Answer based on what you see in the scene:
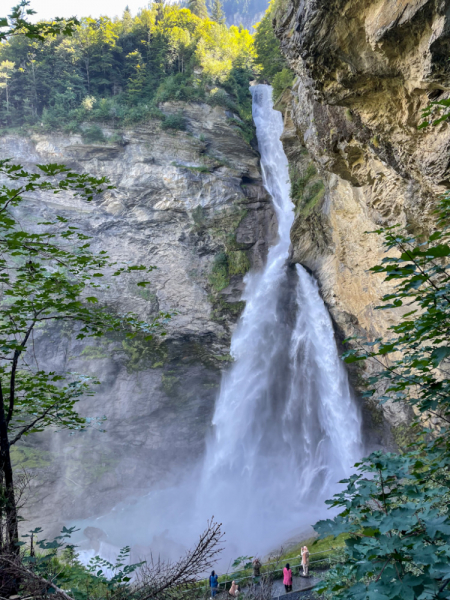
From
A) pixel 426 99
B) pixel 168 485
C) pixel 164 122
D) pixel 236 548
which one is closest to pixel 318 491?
pixel 236 548

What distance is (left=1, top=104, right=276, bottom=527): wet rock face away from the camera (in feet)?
A: 60.8

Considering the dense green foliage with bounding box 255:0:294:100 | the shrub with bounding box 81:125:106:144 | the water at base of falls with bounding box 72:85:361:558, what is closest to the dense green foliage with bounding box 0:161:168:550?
the water at base of falls with bounding box 72:85:361:558

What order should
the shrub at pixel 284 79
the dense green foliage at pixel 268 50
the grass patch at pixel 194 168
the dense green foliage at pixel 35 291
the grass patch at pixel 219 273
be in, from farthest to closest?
the dense green foliage at pixel 268 50, the grass patch at pixel 194 168, the grass patch at pixel 219 273, the shrub at pixel 284 79, the dense green foliage at pixel 35 291

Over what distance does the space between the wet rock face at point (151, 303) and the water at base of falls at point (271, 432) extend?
125 centimetres

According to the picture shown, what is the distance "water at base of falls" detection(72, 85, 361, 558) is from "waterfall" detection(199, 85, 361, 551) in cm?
4

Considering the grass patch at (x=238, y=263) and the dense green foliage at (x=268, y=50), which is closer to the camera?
the grass patch at (x=238, y=263)

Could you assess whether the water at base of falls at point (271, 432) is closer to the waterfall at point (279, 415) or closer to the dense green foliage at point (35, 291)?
the waterfall at point (279, 415)

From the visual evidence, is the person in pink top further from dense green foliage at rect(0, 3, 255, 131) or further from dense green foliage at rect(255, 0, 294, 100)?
dense green foliage at rect(255, 0, 294, 100)

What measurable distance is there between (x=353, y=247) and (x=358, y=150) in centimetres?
470

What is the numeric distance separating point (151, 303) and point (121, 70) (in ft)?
52.4

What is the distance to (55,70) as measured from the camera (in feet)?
73.7

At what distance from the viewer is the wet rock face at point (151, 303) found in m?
18.5

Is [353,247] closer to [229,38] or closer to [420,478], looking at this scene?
[420,478]

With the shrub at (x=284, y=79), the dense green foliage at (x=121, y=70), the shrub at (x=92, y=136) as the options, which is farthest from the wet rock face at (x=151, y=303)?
the shrub at (x=284, y=79)
